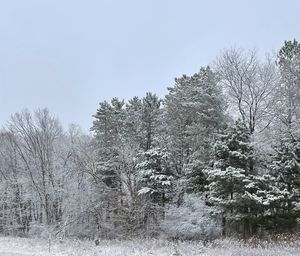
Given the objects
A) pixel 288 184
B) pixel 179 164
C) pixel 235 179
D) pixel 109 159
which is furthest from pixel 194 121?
pixel 288 184

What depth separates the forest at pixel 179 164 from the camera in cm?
2539

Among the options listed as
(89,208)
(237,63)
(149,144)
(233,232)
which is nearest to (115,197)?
(89,208)

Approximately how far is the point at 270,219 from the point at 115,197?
12.0 metres


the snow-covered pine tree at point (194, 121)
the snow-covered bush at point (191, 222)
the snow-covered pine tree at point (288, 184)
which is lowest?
the snow-covered bush at point (191, 222)

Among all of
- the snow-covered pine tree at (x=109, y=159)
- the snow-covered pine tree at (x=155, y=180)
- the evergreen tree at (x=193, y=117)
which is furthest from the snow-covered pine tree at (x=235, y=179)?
the snow-covered pine tree at (x=109, y=159)

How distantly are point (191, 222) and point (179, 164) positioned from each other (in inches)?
250

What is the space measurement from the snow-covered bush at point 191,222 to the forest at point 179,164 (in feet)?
0.25

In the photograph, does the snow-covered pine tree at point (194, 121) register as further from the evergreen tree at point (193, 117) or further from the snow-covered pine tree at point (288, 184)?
the snow-covered pine tree at point (288, 184)

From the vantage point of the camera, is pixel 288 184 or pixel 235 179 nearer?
pixel 288 184

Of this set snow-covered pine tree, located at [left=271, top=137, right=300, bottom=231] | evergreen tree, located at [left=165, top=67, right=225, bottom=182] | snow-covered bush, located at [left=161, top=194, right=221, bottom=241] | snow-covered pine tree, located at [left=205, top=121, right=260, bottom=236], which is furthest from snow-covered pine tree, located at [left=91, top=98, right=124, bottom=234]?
snow-covered pine tree, located at [left=271, top=137, right=300, bottom=231]

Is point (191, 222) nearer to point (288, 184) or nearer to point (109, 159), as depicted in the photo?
point (288, 184)

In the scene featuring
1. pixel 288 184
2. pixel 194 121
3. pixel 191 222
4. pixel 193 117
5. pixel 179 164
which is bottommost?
pixel 191 222

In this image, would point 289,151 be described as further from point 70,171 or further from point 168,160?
point 70,171

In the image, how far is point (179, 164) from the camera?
34.6m
